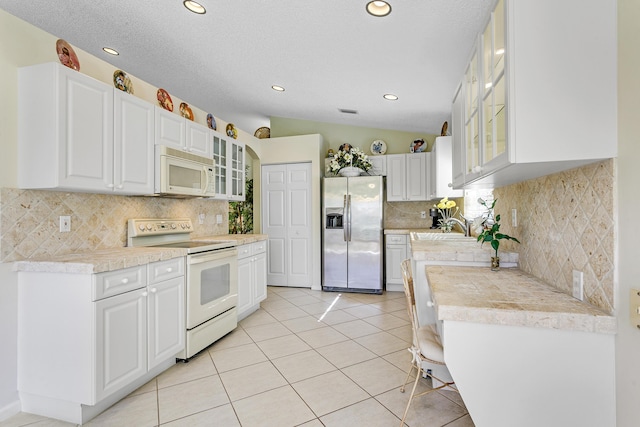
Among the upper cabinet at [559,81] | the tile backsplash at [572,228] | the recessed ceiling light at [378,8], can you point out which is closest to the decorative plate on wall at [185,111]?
the recessed ceiling light at [378,8]

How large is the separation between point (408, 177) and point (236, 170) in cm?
259

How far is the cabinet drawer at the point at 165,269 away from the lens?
2.28 metres

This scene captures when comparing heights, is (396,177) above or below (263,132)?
below

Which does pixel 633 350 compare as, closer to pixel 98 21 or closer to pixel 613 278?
pixel 613 278

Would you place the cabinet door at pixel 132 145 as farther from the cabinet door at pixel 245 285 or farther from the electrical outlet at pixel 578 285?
the electrical outlet at pixel 578 285

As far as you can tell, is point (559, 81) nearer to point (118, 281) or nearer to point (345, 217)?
point (118, 281)

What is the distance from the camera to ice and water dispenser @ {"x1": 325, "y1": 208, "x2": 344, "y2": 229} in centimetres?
492

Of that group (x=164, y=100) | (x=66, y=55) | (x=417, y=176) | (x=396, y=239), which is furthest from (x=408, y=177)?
(x=66, y=55)

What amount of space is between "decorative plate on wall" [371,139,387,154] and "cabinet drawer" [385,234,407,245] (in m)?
1.42

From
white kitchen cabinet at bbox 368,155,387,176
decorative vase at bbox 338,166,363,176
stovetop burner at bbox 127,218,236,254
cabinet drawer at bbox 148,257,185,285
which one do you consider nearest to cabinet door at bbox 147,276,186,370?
cabinet drawer at bbox 148,257,185,285

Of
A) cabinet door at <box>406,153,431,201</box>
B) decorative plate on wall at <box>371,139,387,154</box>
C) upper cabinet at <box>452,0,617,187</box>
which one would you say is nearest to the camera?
upper cabinet at <box>452,0,617,187</box>

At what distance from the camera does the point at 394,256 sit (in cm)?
485

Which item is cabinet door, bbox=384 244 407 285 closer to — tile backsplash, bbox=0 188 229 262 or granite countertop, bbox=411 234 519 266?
granite countertop, bbox=411 234 519 266

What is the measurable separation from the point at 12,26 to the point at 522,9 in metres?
2.75
